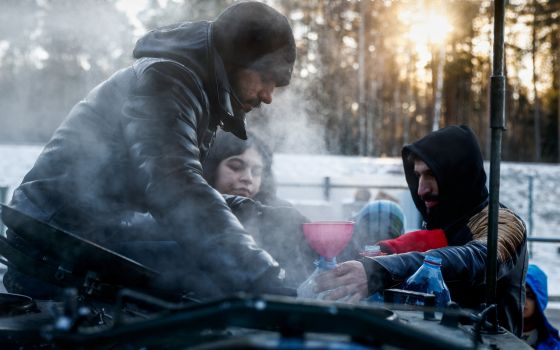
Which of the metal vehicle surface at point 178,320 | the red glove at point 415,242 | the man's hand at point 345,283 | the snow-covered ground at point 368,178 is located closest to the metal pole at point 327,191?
the snow-covered ground at point 368,178

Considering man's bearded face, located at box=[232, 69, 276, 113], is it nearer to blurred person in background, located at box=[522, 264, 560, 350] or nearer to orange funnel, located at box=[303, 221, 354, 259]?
orange funnel, located at box=[303, 221, 354, 259]

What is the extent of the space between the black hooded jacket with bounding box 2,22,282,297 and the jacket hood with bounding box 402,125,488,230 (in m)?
1.40

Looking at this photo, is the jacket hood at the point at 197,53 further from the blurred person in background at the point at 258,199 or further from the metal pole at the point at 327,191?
the metal pole at the point at 327,191

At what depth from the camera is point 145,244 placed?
2.12 m

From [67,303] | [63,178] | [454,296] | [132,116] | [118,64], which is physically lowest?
[454,296]

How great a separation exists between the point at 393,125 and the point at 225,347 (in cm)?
3354

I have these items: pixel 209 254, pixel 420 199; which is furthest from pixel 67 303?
pixel 420 199

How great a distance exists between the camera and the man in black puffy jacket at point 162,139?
1.62m

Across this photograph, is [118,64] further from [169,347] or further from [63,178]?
[169,347]

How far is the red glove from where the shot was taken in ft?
9.47

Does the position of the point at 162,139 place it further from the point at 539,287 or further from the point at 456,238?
the point at 539,287

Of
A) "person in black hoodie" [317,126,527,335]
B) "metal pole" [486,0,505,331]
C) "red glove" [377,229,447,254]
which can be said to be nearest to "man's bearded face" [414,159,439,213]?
"person in black hoodie" [317,126,527,335]

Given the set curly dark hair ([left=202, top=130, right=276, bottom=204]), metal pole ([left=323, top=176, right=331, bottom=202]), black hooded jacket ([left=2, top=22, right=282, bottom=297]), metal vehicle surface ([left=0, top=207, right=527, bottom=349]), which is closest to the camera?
metal vehicle surface ([left=0, top=207, right=527, bottom=349])

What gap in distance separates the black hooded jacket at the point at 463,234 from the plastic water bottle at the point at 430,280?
0.05 m
